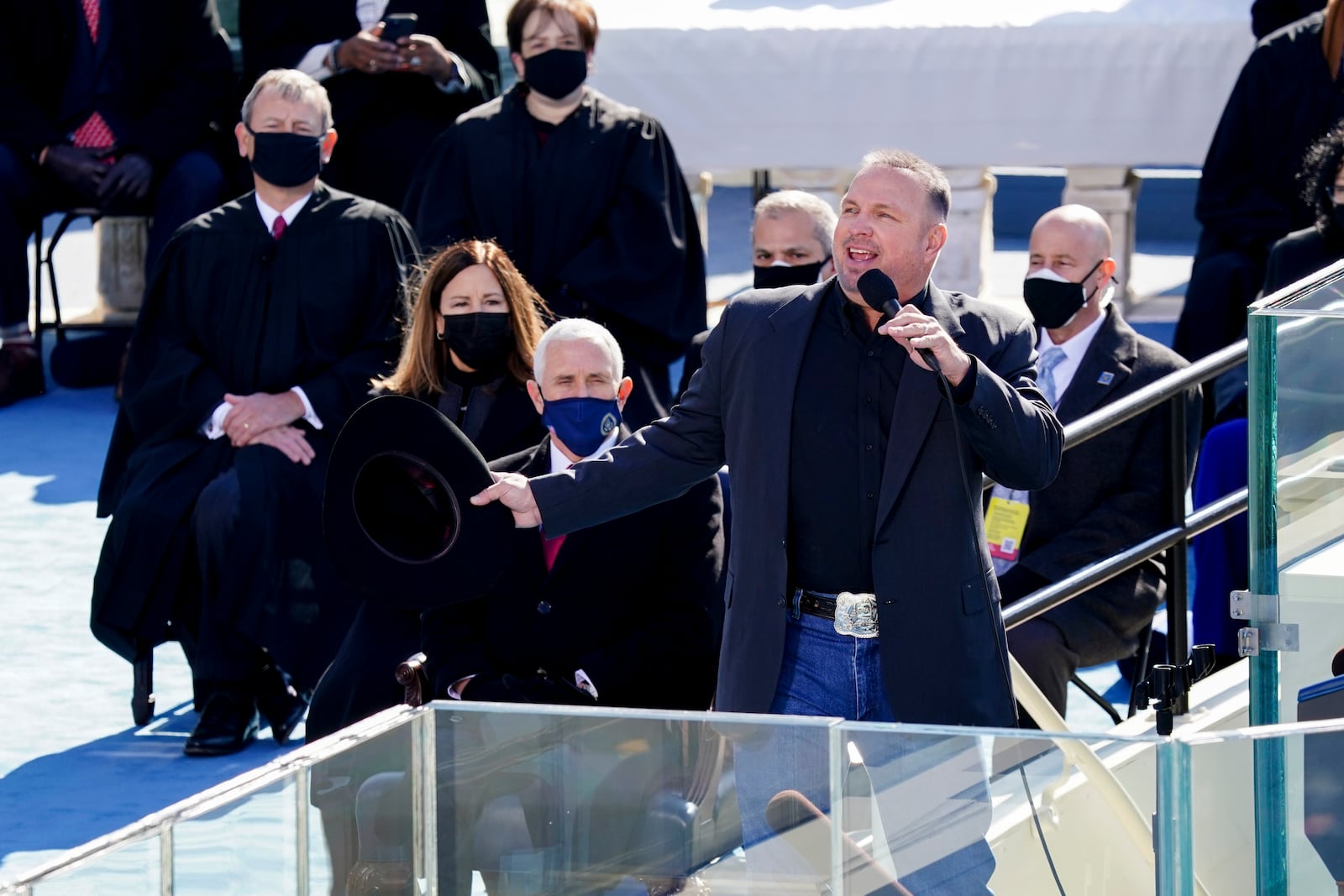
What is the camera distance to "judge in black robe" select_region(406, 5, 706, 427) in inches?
257

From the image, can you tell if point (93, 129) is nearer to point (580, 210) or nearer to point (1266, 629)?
point (580, 210)

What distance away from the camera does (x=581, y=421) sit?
4.33 metres

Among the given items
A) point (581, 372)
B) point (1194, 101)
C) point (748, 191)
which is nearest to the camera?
point (581, 372)

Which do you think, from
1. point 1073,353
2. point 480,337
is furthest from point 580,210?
point 1073,353

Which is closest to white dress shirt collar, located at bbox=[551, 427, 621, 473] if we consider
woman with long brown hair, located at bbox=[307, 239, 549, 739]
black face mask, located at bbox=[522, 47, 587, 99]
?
woman with long brown hair, located at bbox=[307, 239, 549, 739]

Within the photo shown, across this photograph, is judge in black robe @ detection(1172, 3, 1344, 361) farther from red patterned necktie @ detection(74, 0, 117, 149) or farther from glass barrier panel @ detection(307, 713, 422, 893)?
glass barrier panel @ detection(307, 713, 422, 893)

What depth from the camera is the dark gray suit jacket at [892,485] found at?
329cm

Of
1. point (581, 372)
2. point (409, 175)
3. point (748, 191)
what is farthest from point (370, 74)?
point (748, 191)

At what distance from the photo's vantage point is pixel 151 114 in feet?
26.8

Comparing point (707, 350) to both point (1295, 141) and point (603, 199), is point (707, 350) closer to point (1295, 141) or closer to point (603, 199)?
point (603, 199)

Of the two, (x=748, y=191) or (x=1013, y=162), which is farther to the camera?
(x=748, y=191)

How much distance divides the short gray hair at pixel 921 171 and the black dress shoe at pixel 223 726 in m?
2.93

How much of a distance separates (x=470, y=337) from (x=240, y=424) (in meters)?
1.02

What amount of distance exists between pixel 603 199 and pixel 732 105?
2286 millimetres
